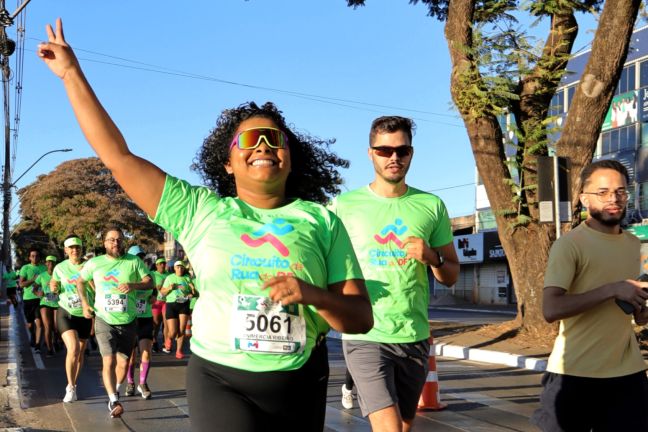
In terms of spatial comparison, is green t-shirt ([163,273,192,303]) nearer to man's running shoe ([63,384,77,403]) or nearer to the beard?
man's running shoe ([63,384,77,403])

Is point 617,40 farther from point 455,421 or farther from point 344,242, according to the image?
point 344,242

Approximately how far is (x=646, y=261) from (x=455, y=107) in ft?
38.1

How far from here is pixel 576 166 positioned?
48.6ft

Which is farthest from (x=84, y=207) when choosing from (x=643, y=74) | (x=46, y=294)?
(x=46, y=294)

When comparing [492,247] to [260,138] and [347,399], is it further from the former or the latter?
[260,138]

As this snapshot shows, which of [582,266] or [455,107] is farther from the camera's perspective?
[455,107]

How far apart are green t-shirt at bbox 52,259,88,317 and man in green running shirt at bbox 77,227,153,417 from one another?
0.63 meters

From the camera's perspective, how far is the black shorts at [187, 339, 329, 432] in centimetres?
290

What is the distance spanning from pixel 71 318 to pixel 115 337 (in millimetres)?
1635

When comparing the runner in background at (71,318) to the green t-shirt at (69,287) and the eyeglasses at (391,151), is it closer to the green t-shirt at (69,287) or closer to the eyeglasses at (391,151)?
the green t-shirt at (69,287)

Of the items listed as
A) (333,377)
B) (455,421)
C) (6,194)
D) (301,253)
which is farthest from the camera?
(6,194)

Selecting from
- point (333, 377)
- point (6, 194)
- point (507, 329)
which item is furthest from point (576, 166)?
point (6, 194)

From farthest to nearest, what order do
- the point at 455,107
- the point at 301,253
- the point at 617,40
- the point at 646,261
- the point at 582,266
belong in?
the point at 455,107, the point at 617,40, the point at 646,261, the point at 582,266, the point at 301,253

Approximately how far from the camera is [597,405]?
391 cm
